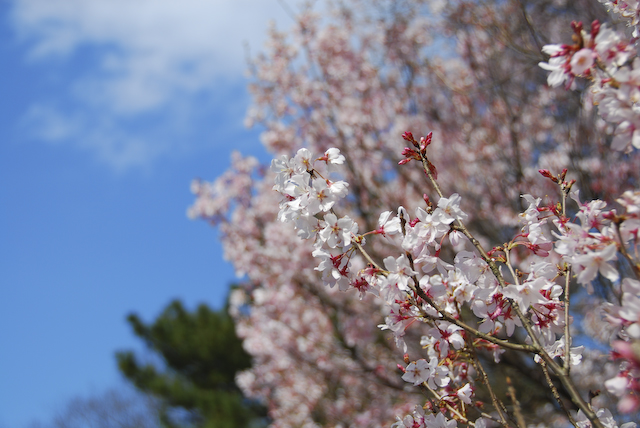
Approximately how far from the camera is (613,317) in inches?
50.8

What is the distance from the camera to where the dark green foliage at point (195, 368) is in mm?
15688

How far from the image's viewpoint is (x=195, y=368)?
19.1 metres

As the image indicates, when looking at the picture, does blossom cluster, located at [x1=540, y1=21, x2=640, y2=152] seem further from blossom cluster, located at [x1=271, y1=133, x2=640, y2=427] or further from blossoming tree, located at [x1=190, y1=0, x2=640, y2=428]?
blossoming tree, located at [x1=190, y1=0, x2=640, y2=428]

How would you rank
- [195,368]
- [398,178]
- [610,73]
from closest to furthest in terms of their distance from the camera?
[610,73], [398,178], [195,368]

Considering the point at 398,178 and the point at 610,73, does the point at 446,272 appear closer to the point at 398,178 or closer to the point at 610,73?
the point at 610,73

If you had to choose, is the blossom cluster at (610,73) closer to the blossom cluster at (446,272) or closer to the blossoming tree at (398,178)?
the blossom cluster at (446,272)

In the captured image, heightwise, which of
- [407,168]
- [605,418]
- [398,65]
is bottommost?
[605,418]

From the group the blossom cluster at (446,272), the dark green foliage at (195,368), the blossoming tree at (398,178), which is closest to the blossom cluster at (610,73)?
the blossom cluster at (446,272)

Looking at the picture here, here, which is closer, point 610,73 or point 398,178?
point 610,73

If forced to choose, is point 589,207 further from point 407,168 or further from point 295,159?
point 407,168

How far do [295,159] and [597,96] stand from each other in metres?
0.96

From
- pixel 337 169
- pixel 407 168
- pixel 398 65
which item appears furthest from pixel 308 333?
pixel 337 169

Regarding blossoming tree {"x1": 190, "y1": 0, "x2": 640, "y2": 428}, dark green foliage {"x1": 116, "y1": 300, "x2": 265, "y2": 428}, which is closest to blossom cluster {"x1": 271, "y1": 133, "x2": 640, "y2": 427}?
blossoming tree {"x1": 190, "y1": 0, "x2": 640, "y2": 428}

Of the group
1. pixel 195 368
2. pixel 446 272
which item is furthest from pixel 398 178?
pixel 195 368
